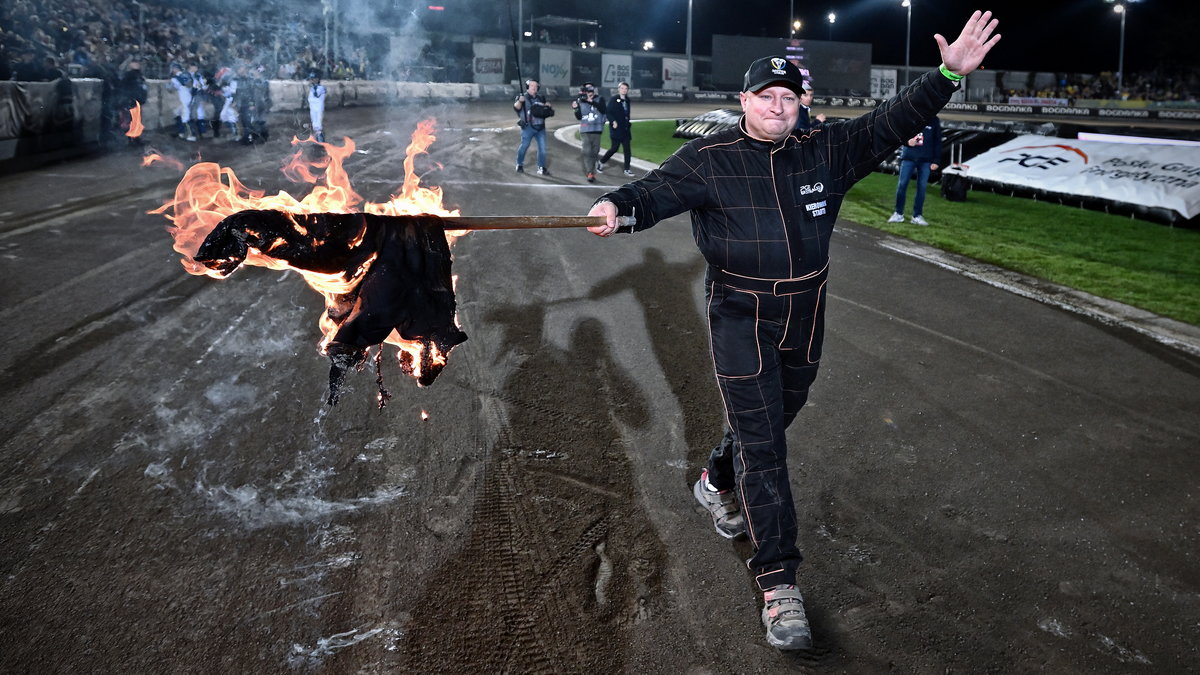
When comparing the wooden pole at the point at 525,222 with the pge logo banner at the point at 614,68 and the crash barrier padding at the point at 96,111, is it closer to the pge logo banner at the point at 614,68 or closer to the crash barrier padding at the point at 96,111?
the crash barrier padding at the point at 96,111

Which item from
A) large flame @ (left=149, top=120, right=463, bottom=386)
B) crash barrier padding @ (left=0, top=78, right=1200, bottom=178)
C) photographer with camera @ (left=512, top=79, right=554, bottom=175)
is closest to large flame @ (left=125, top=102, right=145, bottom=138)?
crash barrier padding @ (left=0, top=78, right=1200, bottom=178)

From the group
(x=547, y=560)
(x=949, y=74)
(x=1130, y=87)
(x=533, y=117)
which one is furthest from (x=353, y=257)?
(x=1130, y=87)

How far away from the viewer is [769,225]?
10.8 ft

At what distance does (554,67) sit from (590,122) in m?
33.9

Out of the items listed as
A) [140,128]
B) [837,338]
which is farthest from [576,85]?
[837,338]

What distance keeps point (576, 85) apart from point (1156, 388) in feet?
152

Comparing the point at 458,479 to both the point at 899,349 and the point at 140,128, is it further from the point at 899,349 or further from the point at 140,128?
the point at 140,128

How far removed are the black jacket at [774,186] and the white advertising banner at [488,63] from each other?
141 feet

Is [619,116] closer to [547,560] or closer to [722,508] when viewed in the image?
[722,508]

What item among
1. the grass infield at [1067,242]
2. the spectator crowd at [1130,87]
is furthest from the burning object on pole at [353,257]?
the spectator crowd at [1130,87]

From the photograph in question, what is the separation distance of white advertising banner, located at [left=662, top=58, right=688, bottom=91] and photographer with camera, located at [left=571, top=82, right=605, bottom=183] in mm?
38327

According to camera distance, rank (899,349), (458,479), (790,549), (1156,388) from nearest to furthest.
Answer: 1. (790,549)
2. (458,479)
3. (1156,388)
4. (899,349)

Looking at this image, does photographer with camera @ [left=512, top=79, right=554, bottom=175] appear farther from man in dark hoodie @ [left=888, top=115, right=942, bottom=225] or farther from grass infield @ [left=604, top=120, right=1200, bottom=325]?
man in dark hoodie @ [left=888, top=115, right=942, bottom=225]

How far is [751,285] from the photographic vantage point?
3.31 meters
